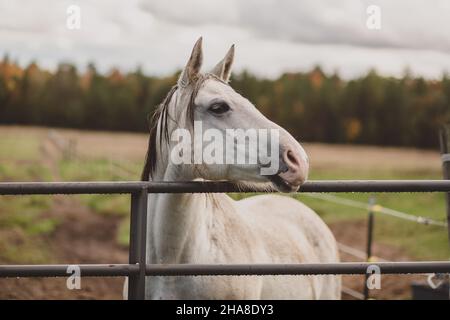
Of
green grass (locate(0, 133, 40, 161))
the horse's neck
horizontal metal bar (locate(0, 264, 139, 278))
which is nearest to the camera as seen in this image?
horizontal metal bar (locate(0, 264, 139, 278))

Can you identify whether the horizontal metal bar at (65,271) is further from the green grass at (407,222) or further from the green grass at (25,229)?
the green grass at (25,229)

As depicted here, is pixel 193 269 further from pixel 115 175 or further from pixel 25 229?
pixel 115 175

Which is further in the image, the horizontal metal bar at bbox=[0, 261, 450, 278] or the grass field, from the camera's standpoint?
the grass field

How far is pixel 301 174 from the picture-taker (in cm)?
284

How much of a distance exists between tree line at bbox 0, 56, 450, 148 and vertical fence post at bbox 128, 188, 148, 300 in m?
36.3

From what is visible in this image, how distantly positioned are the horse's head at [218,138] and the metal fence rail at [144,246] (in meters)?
0.15

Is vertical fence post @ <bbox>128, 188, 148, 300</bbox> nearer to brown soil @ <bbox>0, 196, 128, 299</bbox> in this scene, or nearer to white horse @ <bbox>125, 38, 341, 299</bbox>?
white horse @ <bbox>125, 38, 341, 299</bbox>

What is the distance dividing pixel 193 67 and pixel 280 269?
1267 mm

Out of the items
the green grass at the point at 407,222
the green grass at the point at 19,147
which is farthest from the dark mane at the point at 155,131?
the green grass at the point at 19,147

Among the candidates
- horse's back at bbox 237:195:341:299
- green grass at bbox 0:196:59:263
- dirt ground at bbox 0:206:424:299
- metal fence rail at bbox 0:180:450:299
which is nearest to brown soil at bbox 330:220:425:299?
dirt ground at bbox 0:206:424:299

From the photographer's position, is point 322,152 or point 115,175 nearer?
point 115,175

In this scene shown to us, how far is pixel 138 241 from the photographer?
305 centimetres

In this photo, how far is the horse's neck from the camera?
328 cm

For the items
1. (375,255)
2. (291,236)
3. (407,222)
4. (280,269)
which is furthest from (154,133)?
(407,222)
